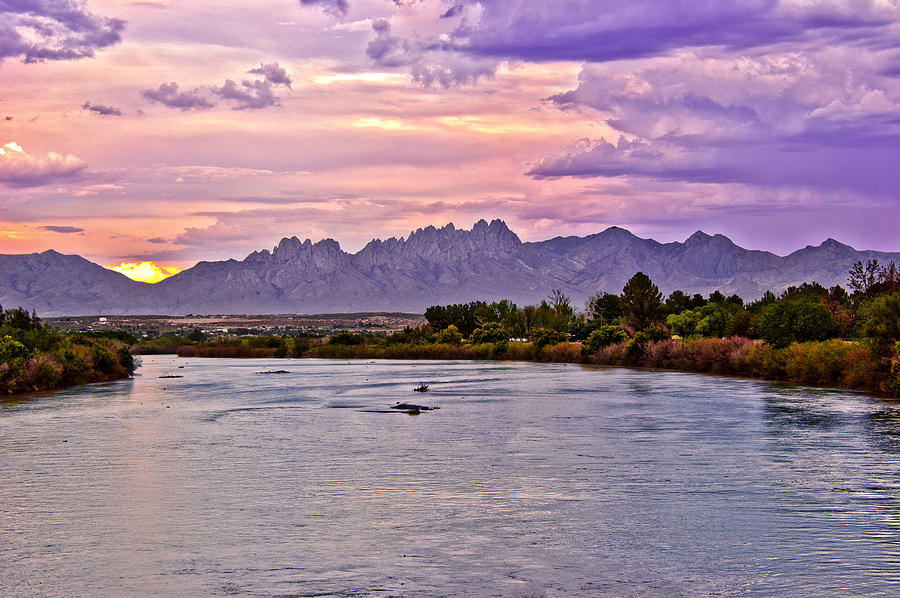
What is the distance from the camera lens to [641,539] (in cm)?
1792

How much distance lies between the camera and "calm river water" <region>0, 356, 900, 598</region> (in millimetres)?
15398

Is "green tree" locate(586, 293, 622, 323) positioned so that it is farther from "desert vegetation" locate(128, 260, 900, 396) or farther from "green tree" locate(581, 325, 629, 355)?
"green tree" locate(581, 325, 629, 355)

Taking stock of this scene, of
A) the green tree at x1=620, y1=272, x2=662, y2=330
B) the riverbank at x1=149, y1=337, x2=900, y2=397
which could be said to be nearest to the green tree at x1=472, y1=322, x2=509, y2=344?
the riverbank at x1=149, y1=337, x2=900, y2=397

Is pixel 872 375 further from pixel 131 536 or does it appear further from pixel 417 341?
pixel 417 341

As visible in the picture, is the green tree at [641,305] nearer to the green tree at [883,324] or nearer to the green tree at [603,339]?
the green tree at [603,339]

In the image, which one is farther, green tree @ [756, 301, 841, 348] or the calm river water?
green tree @ [756, 301, 841, 348]

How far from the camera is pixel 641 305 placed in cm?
10125

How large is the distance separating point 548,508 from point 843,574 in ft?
22.6

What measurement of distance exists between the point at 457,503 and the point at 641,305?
82510mm

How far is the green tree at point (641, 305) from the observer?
101 m

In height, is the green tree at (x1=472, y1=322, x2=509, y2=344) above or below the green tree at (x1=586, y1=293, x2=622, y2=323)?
below

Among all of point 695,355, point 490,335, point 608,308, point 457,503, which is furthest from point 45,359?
point 608,308

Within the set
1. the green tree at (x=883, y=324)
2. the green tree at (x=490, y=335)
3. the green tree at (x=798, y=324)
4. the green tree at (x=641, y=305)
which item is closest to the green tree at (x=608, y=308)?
the green tree at (x=490, y=335)

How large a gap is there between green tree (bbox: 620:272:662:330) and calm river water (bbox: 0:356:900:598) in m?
57.6
